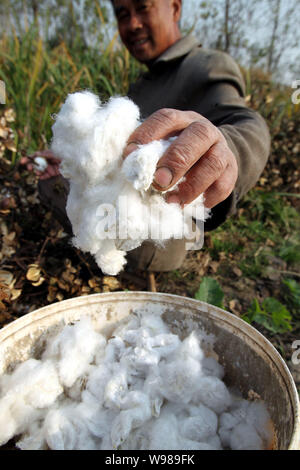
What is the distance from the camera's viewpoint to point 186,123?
0.68 metres

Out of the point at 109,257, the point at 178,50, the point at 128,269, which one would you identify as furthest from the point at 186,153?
the point at 178,50

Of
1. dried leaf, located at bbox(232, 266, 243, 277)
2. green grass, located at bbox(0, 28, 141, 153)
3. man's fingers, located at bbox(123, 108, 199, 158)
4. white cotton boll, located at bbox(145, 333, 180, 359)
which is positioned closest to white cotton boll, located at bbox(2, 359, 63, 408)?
white cotton boll, located at bbox(145, 333, 180, 359)

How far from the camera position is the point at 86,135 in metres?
0.66

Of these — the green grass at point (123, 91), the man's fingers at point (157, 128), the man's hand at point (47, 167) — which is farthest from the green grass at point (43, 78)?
the man's fingers at point (157, 128)

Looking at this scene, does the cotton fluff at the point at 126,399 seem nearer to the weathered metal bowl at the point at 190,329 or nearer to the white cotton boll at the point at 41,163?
the weathered metal bowl at the point at 190,329

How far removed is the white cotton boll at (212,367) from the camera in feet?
2.72

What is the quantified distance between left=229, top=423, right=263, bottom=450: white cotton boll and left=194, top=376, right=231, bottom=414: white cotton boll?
6 centimetres

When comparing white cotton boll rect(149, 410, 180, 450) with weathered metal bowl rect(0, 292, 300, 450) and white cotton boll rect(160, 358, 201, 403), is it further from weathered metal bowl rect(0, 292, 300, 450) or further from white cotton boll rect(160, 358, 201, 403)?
weathered metal bowl rect(0, 292, 300, 450)

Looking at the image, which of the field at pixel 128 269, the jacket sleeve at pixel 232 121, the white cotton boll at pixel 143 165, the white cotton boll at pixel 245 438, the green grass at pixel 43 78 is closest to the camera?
the white cotton boll at pixel 143 165

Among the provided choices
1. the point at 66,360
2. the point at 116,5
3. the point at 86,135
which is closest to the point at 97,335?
the point at 66,360

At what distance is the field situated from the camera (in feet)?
4.36

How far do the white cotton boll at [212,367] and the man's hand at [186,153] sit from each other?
45cm

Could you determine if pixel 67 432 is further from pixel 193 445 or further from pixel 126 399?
pixel 193 445

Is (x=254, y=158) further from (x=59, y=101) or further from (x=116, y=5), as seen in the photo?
(x=59, y=101)
